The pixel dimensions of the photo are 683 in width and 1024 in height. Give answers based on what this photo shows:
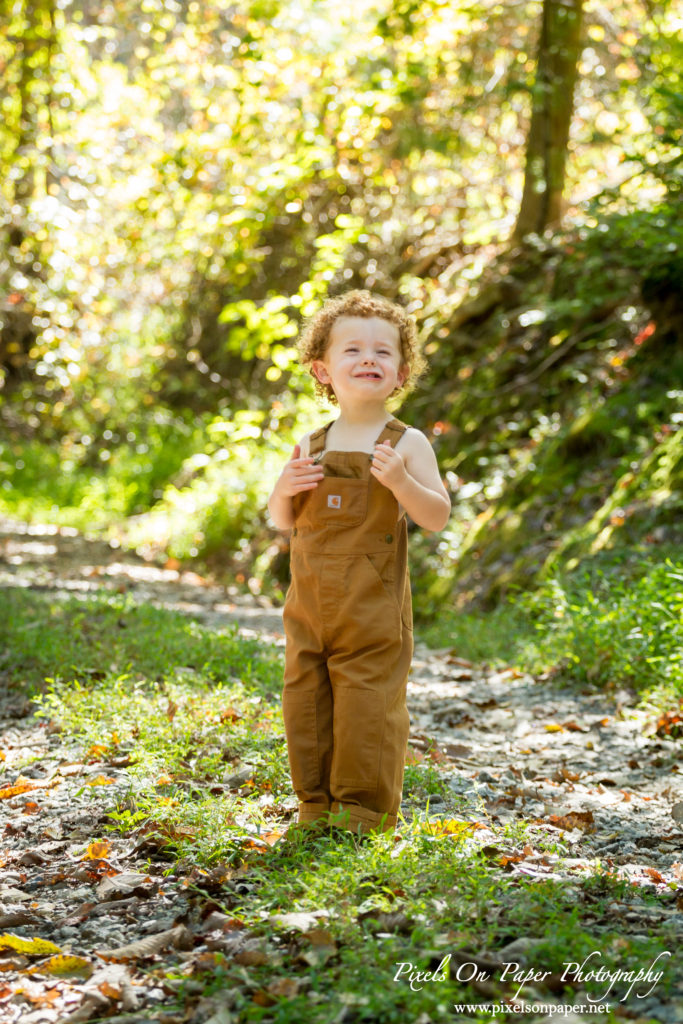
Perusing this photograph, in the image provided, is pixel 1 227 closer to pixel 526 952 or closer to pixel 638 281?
pixel 638 281

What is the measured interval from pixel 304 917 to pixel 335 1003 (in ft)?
1.28

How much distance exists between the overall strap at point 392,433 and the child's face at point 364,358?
0.09 metres

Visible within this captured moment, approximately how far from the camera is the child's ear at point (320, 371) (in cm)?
348

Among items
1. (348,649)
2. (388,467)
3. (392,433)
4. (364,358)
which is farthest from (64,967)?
(364,358)

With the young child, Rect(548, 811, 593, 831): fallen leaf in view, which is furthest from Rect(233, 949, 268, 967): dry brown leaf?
Rect(548, 811, 593, 831): fallen leaf

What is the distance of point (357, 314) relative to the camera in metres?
3.37

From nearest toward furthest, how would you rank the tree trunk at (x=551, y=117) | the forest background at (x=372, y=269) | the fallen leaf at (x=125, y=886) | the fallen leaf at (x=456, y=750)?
the fallen leaf at (x=125, y=886), the fallen leaf at (x=456, y=750), the forest background at (x=372, y=269), the tree trunk at (x=551, y=117)

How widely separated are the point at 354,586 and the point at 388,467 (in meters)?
0.38

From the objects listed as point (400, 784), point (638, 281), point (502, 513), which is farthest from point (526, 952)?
point (638, 281)

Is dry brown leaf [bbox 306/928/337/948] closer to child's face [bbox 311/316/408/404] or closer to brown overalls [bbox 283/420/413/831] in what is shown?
brown overalls [bbox 283/420/413/831]

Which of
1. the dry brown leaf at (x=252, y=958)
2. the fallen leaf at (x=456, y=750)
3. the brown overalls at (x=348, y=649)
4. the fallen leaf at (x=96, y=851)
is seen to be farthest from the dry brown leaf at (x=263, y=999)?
the fallen leaf at (x=456, y=750)

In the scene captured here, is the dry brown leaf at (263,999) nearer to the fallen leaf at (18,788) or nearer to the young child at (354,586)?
the young child at (354,586)

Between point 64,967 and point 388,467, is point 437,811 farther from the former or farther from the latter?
point 64,967

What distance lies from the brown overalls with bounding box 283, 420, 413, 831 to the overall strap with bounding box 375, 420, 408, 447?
1 centimetres
